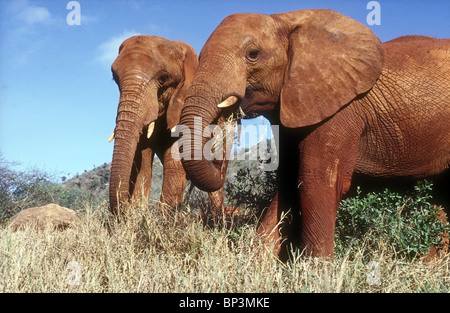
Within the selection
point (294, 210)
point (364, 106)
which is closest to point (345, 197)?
point (294, 210)

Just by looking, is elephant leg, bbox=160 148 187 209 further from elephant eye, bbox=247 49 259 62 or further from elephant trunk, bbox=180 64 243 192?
elephant eye, bbox=247 49 259 62

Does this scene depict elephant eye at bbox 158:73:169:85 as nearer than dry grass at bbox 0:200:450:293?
No

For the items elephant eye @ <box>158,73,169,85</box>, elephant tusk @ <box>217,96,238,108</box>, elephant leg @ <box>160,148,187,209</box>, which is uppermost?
elephant eye @ <box>158,73,169,85</box>

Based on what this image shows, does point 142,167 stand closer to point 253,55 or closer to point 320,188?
point 253,55

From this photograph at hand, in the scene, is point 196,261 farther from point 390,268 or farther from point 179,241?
point 390,268

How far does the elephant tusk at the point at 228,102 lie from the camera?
4.88 metres

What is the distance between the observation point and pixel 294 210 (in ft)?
19.1

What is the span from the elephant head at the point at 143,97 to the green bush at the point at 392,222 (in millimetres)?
2926

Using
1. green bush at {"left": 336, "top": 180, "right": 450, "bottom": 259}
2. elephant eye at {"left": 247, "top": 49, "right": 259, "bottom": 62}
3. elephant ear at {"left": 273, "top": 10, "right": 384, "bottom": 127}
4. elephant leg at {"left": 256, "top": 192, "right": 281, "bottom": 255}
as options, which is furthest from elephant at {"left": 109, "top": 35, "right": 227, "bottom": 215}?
elephant eye at {"left": 247, "top": 49, "right": 259, "bottom": 62}

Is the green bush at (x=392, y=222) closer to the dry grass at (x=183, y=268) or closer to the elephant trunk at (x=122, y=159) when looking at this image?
the dry grass at (x=183, y=268)

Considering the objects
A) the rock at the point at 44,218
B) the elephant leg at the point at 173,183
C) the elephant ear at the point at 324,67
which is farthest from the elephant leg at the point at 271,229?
the rock at the point at 44,218

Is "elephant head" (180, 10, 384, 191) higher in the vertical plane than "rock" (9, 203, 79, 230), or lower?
higher

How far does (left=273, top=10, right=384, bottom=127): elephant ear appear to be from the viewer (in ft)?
16.7

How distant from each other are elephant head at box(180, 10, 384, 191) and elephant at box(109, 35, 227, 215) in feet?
7.46
